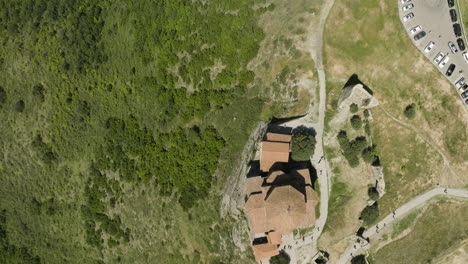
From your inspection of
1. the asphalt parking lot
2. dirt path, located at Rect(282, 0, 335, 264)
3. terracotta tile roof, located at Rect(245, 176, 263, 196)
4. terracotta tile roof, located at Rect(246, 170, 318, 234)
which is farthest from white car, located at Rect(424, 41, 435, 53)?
terracotta tile roof, located at Rect(245, 176, 263, 196)

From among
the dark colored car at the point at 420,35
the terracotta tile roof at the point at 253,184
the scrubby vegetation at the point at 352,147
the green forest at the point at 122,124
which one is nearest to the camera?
the terracotta tile roof at the point at 253,184

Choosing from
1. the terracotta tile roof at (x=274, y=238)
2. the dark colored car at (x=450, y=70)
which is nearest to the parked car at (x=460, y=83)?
the dark colored car at (x=450, y=70)

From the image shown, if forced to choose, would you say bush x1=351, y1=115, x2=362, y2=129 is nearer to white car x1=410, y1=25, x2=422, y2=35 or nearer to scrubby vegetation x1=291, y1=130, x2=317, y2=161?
scrubby vegetation x1=291, y1=130, x2=317, y2=161

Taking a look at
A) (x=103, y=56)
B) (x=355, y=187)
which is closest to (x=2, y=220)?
(x=103, y=56)

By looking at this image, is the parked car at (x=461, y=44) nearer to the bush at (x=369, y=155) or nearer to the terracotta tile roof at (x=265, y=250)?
the bush at (x=369, y=155)

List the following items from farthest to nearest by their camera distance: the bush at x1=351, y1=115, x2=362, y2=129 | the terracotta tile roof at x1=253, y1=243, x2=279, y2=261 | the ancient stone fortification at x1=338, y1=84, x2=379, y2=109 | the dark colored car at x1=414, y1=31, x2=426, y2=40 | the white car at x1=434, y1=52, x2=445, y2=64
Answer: the dark colored car at x1=414, y1=31, x2=426, y2=40 → the white car at x1=434, y1=52, x2=445, y2=64 → the bush at x1=351, y1=115, x2=362, y2=129 → the ancient stone fortification at x1=338, y1=84, x2=379, y2=109 → the terracotta tile roof at x1=253, y1=243, x2=279, y2=261

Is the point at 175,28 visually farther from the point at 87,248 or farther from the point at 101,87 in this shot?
the point at 87,248
